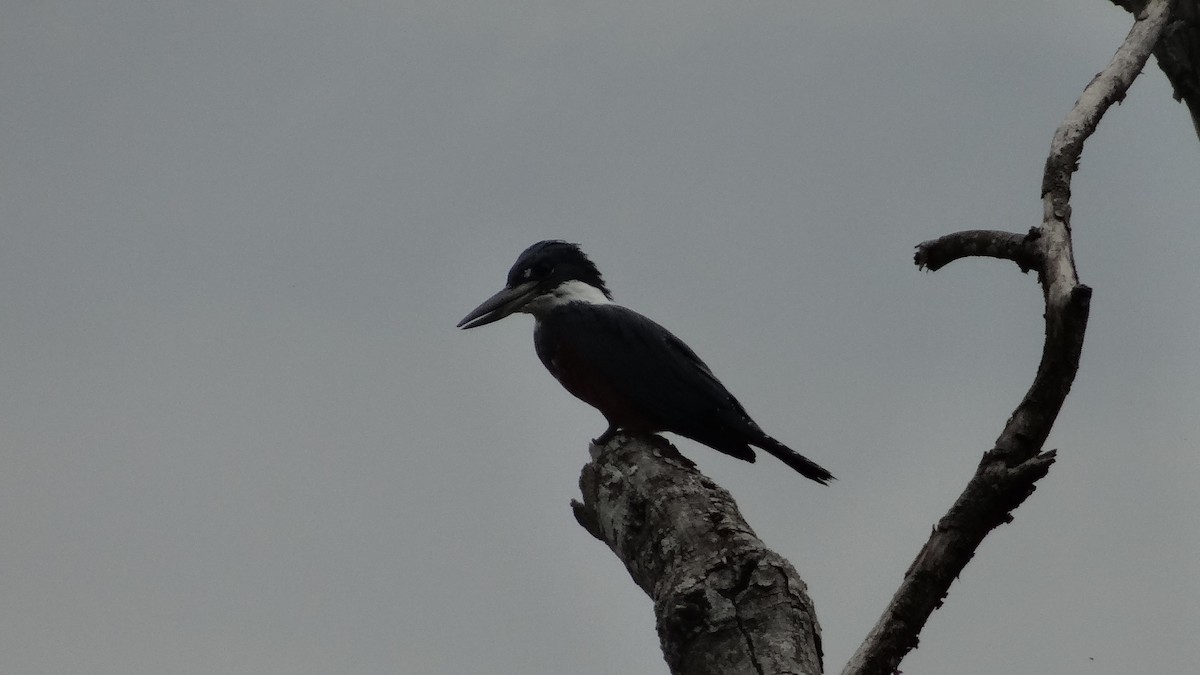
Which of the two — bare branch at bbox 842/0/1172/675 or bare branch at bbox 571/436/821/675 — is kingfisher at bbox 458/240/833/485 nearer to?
bare branch at bbox 571/436/821/675

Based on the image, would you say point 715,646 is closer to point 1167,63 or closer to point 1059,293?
point 1059,293

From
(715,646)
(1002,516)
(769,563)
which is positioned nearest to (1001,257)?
(1002,516)

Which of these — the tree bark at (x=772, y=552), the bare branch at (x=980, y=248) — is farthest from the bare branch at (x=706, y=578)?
the bare branch at (x=980, y=248)

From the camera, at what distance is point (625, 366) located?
6066 millimetres

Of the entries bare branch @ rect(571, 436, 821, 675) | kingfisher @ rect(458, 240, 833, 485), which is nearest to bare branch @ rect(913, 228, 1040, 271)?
bare branch @ rect(571, 436, 821, 675)

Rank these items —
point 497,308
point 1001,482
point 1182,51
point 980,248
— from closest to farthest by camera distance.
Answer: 1. point 1001,482
2. point 980,248
3. point 1182,51
4. point 497,308

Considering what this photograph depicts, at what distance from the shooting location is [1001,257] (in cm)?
341

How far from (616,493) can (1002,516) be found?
1388mm

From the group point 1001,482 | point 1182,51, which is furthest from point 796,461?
point 1001,482

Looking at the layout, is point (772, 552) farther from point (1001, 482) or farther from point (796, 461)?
point (796, 461)

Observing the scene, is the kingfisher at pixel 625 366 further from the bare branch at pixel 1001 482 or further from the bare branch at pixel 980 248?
the bare branch at pixel 1001 482

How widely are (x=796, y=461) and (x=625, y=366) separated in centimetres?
88

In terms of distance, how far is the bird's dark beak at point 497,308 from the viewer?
674 centimetres

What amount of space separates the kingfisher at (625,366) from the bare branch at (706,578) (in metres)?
1.57
